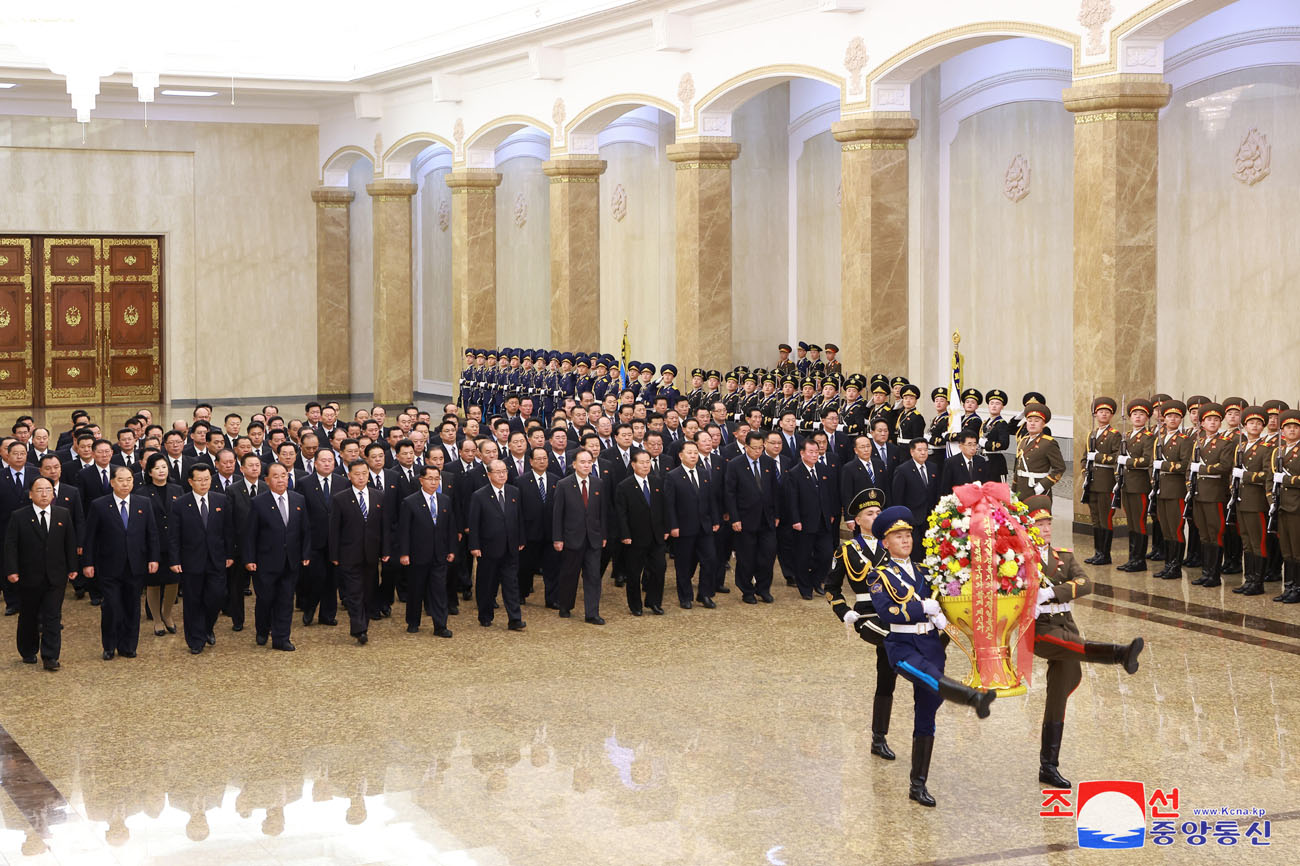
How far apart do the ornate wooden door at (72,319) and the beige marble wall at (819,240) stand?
46.2 ft

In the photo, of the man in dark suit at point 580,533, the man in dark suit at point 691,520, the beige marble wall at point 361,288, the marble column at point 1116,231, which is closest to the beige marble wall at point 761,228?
the beige marble wall at point 361,288

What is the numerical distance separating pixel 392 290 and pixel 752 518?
17268 mm

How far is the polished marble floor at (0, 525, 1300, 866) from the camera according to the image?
7.28 m

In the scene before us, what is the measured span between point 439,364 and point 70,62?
45.2 ft

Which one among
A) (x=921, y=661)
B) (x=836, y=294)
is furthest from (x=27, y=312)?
(x=921, y=661)

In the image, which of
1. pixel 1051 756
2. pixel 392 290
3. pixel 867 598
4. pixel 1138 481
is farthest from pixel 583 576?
pixel 392 290

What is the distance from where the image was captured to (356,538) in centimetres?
1141

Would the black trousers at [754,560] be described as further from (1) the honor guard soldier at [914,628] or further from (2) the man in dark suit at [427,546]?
(1) the honor guard soldier at [914,628]

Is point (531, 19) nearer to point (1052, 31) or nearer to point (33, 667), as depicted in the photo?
point (1052, 31)

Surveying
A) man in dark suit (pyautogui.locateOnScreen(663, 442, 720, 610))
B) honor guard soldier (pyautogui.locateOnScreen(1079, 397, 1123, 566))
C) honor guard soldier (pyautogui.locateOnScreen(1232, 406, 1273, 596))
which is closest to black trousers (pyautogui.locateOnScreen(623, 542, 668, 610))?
man in dark suit (pyautogui.locateOnScreen(663, 442, 720, 610))

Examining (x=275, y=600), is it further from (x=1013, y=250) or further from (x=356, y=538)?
(x=1013, y=250)

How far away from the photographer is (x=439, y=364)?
3228 centimetres

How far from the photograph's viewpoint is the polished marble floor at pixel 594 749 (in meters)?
7.28

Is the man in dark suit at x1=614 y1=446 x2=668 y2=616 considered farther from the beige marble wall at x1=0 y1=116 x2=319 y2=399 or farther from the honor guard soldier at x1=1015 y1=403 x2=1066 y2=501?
the beige marble wall at x1=0 y1=116 x2=319 y2=399
